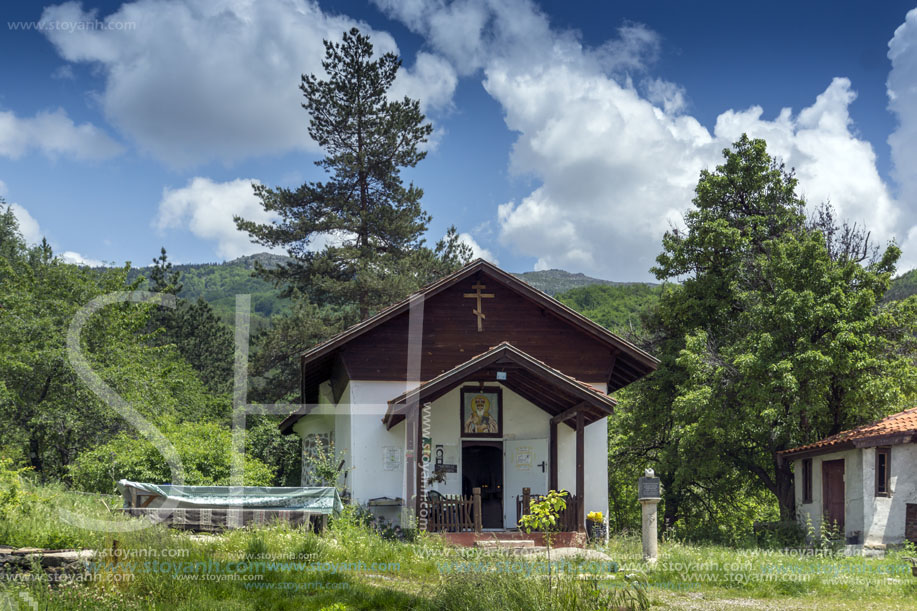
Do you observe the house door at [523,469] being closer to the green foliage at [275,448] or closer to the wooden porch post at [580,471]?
the wooden porch post at [580,471]

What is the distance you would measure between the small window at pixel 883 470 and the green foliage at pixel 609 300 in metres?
27.3

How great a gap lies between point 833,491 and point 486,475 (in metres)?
9.40

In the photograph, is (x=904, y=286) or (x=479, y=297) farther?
(x=904, y=286)

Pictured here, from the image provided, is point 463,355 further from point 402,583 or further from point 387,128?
point 387,128

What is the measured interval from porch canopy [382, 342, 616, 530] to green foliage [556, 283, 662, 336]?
28.4 m

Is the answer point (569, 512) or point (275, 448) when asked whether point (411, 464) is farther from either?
point (275, 448)

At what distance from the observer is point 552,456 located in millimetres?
19297

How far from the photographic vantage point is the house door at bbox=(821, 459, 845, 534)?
2102 cm

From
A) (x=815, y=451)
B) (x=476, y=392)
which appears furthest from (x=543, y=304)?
(x=815, y=451)

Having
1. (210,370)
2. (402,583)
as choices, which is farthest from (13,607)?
(210,370)

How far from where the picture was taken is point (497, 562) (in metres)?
10.9

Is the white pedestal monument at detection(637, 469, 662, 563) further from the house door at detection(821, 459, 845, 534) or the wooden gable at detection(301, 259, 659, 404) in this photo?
the house door at detection(821, 459, 845, 534)

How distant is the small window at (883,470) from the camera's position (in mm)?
18930

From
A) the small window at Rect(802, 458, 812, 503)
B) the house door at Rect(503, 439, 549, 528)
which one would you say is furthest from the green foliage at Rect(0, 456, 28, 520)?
the small window at Rect(802, 458, 812, 503)
